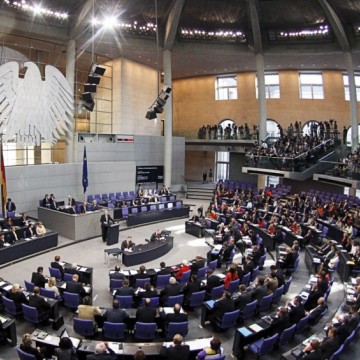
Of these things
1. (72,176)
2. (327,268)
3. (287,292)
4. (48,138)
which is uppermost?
(48,138)

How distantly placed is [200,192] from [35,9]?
663 inches

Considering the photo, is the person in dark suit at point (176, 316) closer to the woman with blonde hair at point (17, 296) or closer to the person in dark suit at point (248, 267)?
the woman with blonde hair at point (17, 296)

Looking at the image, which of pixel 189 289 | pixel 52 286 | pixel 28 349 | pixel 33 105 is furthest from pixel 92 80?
pixel 28 349

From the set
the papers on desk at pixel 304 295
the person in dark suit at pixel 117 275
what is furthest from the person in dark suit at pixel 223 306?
the person in dark suit at pixel 117 275

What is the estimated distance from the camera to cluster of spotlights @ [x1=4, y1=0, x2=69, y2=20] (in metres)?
19.0

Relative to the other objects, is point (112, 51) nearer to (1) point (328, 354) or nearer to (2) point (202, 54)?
(2) point (202, 54)

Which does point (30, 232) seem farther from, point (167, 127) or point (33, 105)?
point (167, 127)

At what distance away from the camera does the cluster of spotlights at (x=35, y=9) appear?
19.0 meters

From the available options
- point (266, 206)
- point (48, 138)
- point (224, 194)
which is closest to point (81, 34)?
point (48, 138)

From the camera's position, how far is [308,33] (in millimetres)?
24984

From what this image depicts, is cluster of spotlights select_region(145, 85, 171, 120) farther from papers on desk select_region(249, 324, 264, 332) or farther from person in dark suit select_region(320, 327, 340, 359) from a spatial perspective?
person in dark suit select_region(320, 327, 340, 359)

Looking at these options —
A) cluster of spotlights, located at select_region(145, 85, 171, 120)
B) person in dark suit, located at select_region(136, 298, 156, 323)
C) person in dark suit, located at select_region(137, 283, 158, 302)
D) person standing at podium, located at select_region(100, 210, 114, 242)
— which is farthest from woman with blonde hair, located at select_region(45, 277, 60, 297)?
cluster of spotlights, located at select_region(145, 85, 171, 120)

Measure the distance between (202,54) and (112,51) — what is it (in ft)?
21.2

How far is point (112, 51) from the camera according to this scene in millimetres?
24766
